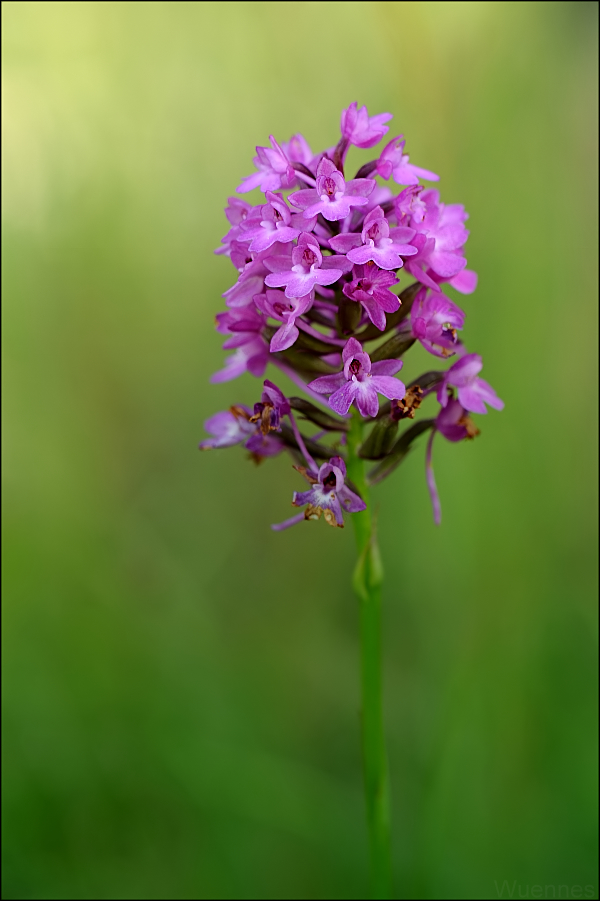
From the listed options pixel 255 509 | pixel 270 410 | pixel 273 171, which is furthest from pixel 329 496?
pixel 255 509

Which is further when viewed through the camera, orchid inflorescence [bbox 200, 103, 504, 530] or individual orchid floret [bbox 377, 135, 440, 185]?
individual orchid floret [bbox 377, 135, 440, 185]

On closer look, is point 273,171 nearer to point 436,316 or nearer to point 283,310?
point 283,310

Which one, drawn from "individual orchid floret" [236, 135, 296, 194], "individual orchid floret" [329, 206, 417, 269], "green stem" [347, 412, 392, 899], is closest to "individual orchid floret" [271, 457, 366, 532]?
"green stem" [347, 412, 392, 899]

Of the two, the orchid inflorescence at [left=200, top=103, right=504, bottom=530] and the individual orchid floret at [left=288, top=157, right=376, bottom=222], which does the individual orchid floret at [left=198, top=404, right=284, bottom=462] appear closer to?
the orchid inflorescence at [left=200, top=103, right=504, bottom=530]

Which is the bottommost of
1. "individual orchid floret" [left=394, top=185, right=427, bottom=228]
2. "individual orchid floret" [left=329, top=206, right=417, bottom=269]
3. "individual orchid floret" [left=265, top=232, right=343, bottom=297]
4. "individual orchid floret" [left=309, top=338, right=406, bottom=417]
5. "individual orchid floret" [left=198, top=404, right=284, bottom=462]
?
"individual orchid floret" [left=198, top=404, right=284, bottom=462]

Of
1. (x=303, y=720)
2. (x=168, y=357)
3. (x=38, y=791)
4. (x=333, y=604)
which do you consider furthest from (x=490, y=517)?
(x=38, y=791)

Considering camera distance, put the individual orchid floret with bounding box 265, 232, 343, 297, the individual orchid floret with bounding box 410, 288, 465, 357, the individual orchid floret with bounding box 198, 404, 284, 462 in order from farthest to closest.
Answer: the individual orchid floret with bounding box 198, 404, 284, 462 → the individual orchid floret with bounding box 410, 288, 465, 357 → the individual orchid floret with bounding box 265, 232, 343, 297

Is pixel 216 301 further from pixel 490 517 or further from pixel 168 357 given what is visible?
pixel 490 517

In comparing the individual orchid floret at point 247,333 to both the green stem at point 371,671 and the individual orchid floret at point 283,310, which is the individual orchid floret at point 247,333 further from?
the green stem at point 371,671

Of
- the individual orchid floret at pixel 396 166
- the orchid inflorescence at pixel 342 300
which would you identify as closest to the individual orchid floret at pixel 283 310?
the orchid inflorescence at pixel 342 300
